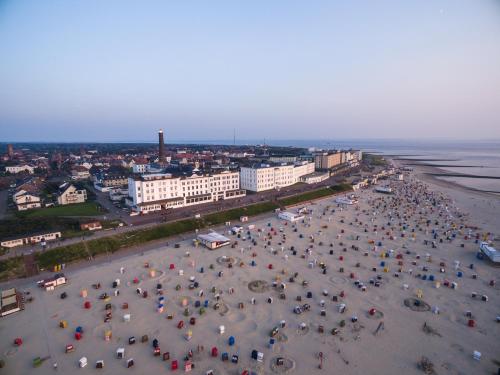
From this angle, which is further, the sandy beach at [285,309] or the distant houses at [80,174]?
the distant houses at [80,174]

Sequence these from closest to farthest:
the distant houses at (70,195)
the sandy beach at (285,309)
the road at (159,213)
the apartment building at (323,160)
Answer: the sandy beach at (285,309), the road at (159,213), the distant houses at (70,195), the apartment building at (323,160)

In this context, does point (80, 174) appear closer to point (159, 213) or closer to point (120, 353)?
point (159, 213)

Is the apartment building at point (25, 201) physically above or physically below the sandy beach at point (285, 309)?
above

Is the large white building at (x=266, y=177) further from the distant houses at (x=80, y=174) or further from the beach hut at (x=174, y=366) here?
the beach hut at (x=174, y=366)

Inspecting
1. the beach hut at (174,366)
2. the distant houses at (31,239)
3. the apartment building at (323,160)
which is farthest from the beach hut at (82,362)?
the apartment building at (323,160)

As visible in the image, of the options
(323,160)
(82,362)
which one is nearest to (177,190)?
(82,362)

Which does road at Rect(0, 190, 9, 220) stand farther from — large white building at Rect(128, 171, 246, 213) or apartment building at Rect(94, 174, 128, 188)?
large white building at Rect(128, 171, 246, 213)

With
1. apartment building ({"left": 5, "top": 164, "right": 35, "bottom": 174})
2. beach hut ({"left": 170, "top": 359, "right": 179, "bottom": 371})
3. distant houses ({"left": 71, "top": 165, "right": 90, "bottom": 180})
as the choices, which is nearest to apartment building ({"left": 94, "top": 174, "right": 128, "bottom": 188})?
distant houses ({"left": 71, "top": 165, "right": 90, "bottom": 180})
